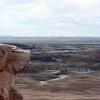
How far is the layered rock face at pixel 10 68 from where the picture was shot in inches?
388

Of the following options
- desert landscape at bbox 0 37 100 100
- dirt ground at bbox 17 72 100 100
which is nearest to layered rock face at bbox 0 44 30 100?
desert landscape at bbox 0 37 100 100

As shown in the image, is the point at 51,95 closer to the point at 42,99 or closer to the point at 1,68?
the point at 42,99

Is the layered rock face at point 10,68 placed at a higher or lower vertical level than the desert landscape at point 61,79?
higher

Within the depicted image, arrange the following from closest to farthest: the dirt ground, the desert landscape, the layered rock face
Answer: the layered rock face → the dirt ground → the desert landscape

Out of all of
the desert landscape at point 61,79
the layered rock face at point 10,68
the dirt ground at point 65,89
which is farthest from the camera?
the desert landscape at point 61,79

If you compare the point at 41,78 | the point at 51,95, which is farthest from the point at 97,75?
the point at 51,95

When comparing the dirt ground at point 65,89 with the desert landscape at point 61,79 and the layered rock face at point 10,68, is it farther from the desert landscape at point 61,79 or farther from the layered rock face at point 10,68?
the layered rock face at point 10,68

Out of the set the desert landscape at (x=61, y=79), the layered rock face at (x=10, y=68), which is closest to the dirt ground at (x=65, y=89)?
the desert landscape at (x=61, y=79)

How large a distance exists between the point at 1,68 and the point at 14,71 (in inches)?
21.2

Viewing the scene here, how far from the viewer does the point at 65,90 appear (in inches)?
1657

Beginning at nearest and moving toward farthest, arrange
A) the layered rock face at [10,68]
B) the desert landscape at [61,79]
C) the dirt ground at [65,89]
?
the layered rock face at [10,68] < the dirt ground at [65,89] < the desert landscape at [61,79]

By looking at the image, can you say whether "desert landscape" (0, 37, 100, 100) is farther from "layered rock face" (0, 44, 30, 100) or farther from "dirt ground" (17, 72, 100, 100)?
"layered rock face" (0, 44, 30, 100)

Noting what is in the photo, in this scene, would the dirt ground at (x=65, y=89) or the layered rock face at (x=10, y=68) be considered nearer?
the layered rock face at (x=10, y=68)

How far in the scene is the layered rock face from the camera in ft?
32.3
